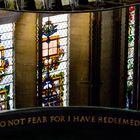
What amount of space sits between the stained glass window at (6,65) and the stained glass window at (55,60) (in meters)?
0.55

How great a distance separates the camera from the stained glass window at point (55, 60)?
6.73m

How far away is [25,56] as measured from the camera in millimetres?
6523

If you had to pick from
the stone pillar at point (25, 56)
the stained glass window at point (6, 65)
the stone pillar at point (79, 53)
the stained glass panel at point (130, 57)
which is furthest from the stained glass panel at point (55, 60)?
the stained glass panel at point (130, 57)

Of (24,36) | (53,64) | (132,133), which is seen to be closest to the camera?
(132,133)

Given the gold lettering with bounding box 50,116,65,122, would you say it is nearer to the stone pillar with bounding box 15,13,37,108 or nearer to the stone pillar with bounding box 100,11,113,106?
the stone pillar with bounding box 15,13,37,108

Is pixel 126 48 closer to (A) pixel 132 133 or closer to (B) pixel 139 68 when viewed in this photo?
(B) pixel 139 68

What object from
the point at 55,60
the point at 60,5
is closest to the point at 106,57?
the point at 55,60

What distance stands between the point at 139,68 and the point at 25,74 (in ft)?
6.30

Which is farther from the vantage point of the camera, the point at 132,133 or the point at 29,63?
the point at 29,63

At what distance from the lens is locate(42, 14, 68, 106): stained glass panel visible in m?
6.74

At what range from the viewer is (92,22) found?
6848 millimetres

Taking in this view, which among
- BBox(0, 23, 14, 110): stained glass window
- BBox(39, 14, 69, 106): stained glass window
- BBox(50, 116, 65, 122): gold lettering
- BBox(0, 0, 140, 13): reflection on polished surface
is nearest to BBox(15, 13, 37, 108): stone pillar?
BBox(0, 23, 14, 110): stained glass window

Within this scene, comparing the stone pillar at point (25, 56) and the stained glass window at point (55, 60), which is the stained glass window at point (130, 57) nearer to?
the stained glass window at point (55, 60)

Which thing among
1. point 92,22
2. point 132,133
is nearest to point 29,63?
→ point 92,22
